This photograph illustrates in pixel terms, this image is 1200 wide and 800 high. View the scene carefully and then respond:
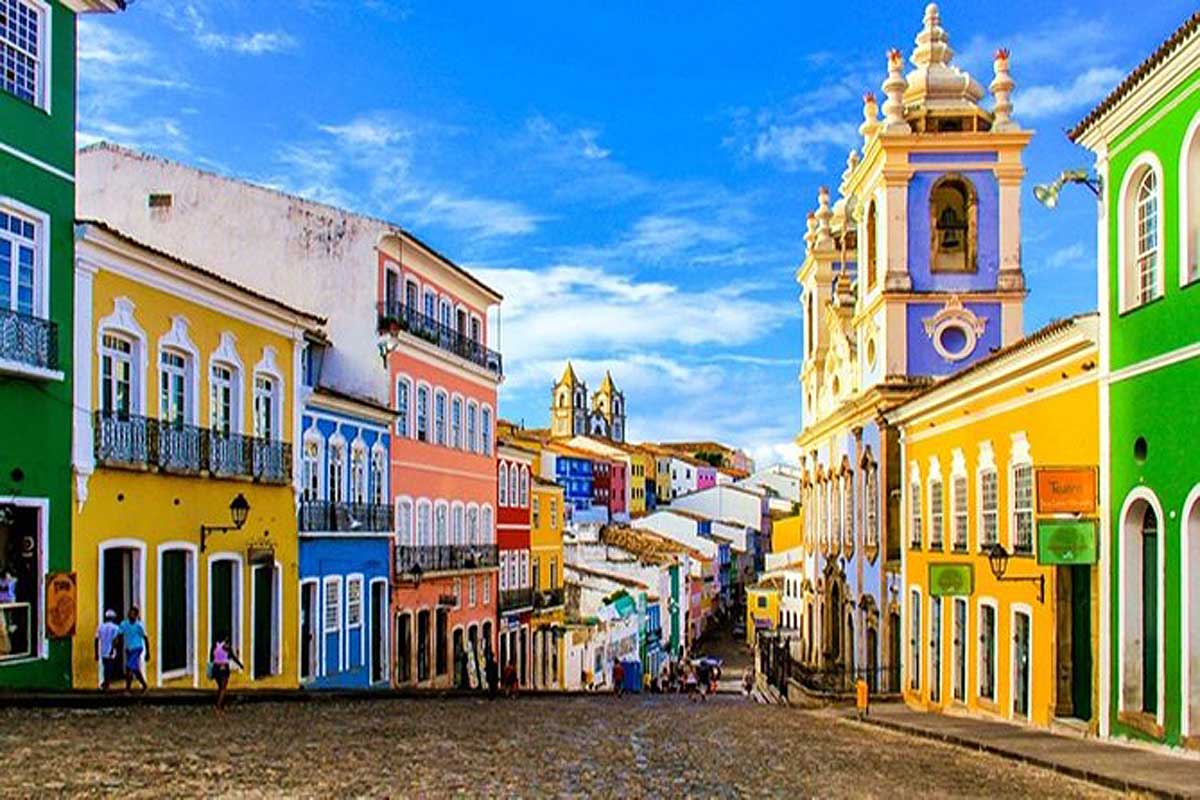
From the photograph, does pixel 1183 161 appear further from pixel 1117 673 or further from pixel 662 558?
pixel 662 558

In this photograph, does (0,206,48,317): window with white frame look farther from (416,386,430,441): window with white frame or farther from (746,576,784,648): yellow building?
(746,576,784,648): yellow building

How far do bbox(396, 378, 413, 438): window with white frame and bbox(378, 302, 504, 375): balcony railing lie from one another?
1129 mm

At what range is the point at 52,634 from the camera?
18047 millimetres

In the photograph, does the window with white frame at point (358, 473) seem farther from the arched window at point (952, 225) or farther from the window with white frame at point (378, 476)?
the arched window at point (952, 225)

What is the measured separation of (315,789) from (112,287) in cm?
1068

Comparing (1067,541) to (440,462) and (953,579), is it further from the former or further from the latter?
(440,462)

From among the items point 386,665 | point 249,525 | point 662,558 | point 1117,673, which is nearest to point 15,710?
point 249,525

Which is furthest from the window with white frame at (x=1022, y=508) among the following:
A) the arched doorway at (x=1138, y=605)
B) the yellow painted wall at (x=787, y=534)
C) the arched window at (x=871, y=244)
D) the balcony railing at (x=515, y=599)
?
the yellow painted wall at (x=787, y=534)

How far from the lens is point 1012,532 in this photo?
21.2m

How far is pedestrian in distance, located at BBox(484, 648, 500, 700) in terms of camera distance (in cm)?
2873

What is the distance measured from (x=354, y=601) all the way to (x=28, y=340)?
13.2 meters

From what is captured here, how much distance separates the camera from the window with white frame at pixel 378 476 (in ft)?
102

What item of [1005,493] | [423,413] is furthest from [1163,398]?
[423,413]

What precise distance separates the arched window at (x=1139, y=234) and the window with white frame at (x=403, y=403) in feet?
62.3
